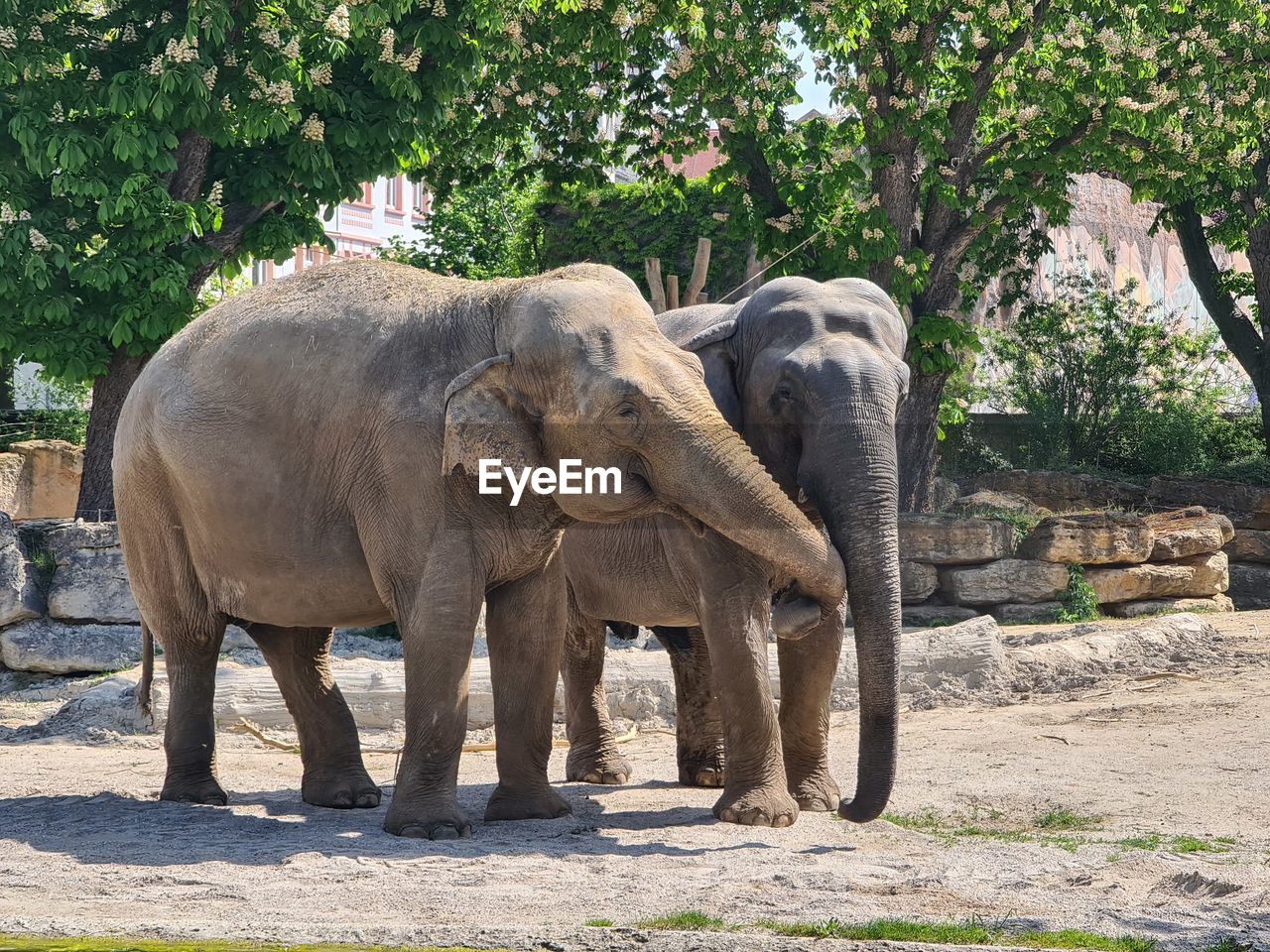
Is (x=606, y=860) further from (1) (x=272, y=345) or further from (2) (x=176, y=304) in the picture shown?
(2) (x=176, y=304)

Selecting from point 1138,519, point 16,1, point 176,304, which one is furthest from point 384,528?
point 1138,519

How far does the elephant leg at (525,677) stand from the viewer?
7285 mm

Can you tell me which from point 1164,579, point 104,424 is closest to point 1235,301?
point 1164,579

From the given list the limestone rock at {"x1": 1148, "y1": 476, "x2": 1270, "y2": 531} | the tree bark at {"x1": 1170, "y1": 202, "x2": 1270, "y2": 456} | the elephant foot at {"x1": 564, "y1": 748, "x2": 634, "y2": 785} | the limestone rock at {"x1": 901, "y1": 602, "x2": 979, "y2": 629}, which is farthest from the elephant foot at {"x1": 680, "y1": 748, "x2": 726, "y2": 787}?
the tree bark at {"x1": 1170, "y1": 202, "x2": 1270, "y2": 456}

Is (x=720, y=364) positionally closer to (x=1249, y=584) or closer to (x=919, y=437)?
(x=919, y=437)

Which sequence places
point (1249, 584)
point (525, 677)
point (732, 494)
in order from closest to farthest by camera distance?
point (732, 494) → point (525, 677) → point (1249, 584)

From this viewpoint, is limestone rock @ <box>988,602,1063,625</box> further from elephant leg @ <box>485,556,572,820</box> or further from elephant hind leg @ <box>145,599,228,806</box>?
elephant hind leg @ <box>145,599,228,806</box>

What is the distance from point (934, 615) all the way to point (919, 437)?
2.31 meters

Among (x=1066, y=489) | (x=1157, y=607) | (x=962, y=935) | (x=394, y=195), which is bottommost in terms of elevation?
(x=962, y=935)

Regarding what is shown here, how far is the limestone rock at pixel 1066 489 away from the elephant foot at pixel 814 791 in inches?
513

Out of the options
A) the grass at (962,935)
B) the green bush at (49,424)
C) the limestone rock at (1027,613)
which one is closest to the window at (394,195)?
the green bush at (49,424)

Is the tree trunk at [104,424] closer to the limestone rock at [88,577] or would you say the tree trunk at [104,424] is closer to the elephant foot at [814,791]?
the limestone rock at [88,577]

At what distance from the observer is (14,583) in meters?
13.0

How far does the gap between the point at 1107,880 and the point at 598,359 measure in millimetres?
2738
